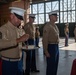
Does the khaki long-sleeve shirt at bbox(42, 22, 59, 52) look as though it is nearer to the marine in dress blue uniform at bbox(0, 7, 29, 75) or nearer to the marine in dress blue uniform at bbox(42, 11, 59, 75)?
the marine in dress blue uniform at bbox(42, 11, 59, 75)

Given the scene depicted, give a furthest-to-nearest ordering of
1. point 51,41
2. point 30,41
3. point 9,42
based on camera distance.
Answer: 1. point 30,41
2. point 51,41
3. point 9,42

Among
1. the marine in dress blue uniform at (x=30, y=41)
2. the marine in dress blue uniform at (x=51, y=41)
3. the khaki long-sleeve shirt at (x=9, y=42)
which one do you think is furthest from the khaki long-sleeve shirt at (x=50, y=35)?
the khaki long-sleeve shirt at (x=9, y=42)

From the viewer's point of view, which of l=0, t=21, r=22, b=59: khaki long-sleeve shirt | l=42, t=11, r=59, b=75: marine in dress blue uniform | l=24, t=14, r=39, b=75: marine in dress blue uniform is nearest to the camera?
l=0, t=21, r=22, b=59: khaki long-sleeve shirt

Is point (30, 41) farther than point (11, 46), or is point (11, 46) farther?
point (30, 41)

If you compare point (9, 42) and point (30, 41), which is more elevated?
point (9, 42)

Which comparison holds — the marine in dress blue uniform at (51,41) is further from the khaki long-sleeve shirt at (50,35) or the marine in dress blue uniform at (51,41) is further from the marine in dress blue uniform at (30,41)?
the marine in dress blue uniform at (30,41)

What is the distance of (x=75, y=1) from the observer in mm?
35156

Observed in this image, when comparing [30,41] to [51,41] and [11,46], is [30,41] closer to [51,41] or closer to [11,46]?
[51,41]

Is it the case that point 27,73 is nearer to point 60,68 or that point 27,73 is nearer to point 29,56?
point 29,56

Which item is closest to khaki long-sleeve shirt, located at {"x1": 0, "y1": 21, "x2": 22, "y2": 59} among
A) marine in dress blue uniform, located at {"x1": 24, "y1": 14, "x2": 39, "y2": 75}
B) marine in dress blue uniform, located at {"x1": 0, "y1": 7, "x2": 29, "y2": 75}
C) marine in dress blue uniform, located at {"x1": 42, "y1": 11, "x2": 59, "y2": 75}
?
marine in dress blue uniform, located at {"x1": 0, "y1": 7, "x2": 29, "y2": 75}

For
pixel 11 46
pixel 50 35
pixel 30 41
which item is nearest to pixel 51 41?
pixel 50 35

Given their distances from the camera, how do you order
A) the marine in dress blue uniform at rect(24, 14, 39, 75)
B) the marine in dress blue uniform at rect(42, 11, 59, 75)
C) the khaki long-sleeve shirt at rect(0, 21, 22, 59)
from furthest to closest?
1. the marine in dress blue uniform at rect(24, 14, 39, 75)
2. the marine in dress blue uniform at rect(42, 11, 59, 75)
3. the khaki long-sleeve shirt at rect(0, 21, 22, 59)

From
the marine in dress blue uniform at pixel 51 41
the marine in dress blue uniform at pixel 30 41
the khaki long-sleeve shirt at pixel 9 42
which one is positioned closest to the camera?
the khaki long-sleeve shirt at pixel 9 42

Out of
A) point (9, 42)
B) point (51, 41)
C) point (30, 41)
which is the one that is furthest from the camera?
point (30, 41)
